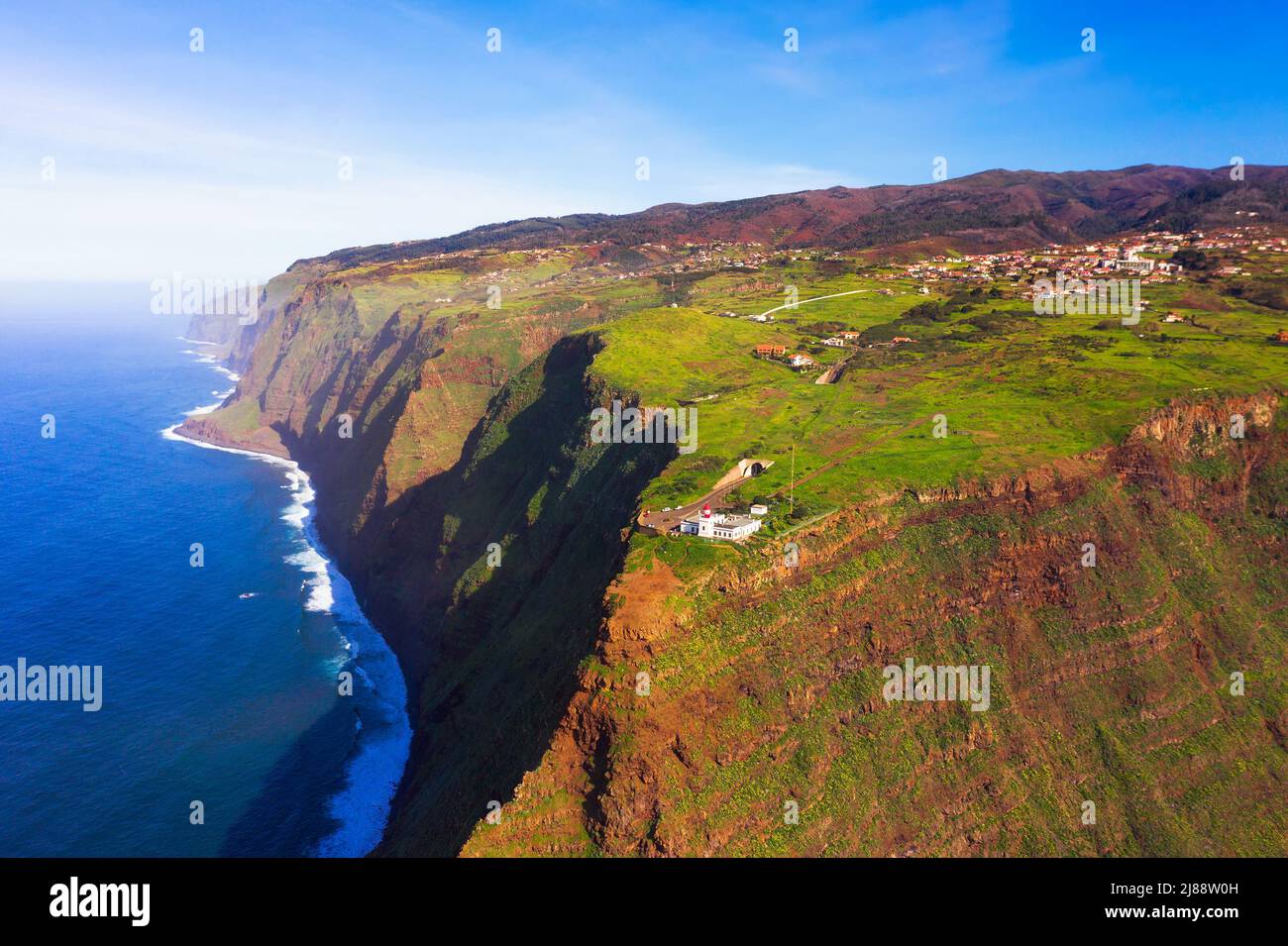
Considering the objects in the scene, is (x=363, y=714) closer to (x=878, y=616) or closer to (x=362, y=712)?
(x=362, y=712)

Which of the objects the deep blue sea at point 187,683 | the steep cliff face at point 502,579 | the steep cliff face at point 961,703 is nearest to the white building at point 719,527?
the steep cliff face at point 961,703

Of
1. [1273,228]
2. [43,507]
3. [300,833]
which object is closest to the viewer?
[300,833]

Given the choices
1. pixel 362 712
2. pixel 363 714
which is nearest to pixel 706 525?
pixel 363 714

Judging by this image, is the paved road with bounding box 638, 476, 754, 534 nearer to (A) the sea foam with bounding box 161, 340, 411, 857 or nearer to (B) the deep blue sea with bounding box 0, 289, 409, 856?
(A) the sea foam with bounding box 161, 340, 411, 857

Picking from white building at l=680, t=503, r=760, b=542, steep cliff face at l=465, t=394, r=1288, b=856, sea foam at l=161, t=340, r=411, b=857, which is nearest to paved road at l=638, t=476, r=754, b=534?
white building at l=680, t=503, r=760, b=542
